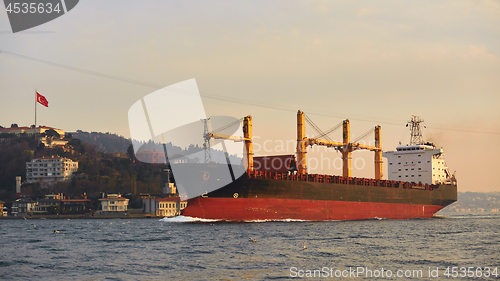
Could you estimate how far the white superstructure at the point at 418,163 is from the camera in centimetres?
6412

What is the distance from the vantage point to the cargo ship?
40.5 meters

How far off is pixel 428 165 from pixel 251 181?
33657mm

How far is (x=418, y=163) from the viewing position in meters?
64.9

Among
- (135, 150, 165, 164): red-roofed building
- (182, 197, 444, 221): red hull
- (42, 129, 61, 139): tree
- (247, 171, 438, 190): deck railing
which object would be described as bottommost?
(182, 197, 444, 221): red hull

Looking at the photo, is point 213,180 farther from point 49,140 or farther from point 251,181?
point 49,140

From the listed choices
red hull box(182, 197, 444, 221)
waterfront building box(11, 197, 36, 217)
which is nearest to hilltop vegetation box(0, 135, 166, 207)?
waterfront building box(11, 197, 36, 217)

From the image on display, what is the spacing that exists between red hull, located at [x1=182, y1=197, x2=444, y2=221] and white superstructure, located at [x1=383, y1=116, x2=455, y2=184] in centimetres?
1440

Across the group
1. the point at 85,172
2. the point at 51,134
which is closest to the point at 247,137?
the point at 85,172

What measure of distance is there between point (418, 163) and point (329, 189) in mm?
23321

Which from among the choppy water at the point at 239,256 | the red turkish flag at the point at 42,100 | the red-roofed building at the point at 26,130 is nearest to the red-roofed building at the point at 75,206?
the red turkish flag at the point at 42,100

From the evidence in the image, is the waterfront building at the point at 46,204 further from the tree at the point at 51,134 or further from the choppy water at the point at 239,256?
the choppy water at the point at 239,256

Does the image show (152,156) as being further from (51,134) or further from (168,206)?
(168,206)

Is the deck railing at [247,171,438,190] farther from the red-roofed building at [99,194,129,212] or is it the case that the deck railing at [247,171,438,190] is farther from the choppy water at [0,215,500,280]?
the red-roofed building at [99,194,129,212]

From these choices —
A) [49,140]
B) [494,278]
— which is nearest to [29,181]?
[49,140]
